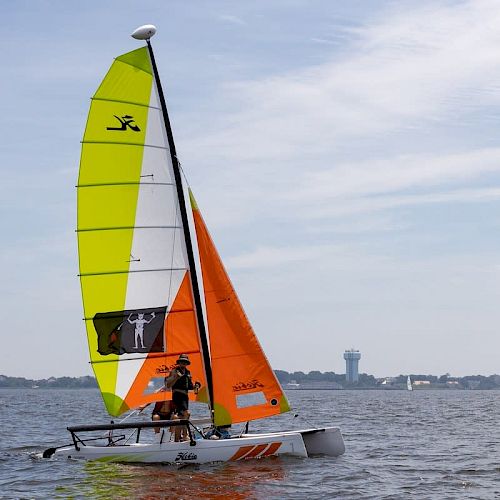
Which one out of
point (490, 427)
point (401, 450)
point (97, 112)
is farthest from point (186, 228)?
point (490, 427)

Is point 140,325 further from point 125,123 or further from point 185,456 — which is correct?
point 125,123

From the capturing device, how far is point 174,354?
854 inches

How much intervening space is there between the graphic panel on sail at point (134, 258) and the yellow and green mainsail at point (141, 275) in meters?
0.02

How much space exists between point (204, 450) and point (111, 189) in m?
6.01

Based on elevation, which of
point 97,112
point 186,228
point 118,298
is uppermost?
point 97,112

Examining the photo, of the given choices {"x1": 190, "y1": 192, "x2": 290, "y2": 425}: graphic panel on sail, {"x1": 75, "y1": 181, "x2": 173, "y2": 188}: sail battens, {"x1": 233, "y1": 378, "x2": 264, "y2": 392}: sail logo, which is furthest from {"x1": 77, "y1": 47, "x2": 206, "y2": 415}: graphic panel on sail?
{"x1": 233, "y1": 378, "x2": 264, "y2": 392}: sail logo

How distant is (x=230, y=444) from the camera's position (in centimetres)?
2033

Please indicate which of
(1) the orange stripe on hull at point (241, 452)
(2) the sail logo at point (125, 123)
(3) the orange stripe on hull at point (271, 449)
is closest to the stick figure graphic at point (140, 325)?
(1) the orange stripe on hull at point (241, 452)

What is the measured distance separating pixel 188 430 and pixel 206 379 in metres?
1.54

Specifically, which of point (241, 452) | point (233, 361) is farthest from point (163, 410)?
point (241, 452)

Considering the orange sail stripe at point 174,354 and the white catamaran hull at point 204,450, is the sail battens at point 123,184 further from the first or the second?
the white catamaran hull at point 204,450

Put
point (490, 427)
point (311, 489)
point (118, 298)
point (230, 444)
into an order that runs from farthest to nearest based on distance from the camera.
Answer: point (490, 427) < point (118, 298) < point (230, 444) < point (311, 489)

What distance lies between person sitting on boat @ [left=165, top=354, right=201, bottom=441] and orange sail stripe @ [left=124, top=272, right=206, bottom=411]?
0.56 meters

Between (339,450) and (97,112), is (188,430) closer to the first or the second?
(339,450)
